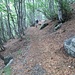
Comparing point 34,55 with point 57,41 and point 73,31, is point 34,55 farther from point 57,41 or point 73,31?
point 73,31

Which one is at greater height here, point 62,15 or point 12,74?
point 62,15

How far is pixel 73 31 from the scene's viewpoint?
870 centimetres

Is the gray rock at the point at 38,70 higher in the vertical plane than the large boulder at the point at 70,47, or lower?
lower

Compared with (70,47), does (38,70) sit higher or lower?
lower

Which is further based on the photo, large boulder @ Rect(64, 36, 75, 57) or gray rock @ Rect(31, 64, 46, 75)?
large boulder @ Rect(64, 36, 75, 57)

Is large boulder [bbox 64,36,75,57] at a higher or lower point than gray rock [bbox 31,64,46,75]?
higher

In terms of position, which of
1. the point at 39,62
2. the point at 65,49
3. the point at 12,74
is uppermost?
the point at 65,49

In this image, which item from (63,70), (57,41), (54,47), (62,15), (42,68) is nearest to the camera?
(63,70)

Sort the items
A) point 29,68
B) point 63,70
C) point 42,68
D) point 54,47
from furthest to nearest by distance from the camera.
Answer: point 54,47
point 29,68
point 42,68
point 63,70

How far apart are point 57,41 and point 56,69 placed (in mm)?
2593

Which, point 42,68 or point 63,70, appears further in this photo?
point 42,68

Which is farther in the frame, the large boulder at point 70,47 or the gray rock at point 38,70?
the large boulder at point 70,47

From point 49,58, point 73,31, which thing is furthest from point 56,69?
point 73,31

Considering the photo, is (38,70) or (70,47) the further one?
(70,47)
